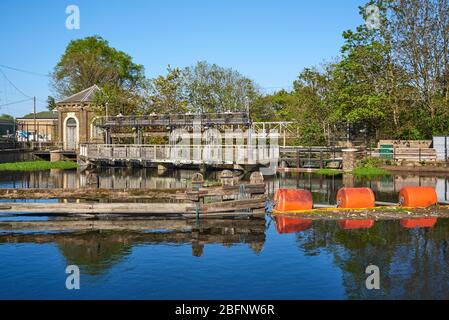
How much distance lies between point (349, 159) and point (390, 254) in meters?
25.3

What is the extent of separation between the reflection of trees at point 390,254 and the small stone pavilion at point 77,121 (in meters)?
43.1

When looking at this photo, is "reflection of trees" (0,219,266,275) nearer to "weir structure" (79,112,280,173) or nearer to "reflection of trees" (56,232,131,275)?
"reflection of trees" (56,232,131,275)

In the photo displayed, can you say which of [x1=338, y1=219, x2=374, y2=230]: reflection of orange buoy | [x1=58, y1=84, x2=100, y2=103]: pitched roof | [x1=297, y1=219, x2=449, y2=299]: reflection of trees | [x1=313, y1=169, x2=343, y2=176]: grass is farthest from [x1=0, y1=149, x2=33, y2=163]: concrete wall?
[x1=338, y1=219, x2=374, y2=230]: reflection of orange buoy

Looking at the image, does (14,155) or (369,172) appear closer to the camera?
A: (369,172)

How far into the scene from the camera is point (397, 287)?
1087 cm

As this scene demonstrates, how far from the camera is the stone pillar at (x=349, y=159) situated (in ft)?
125

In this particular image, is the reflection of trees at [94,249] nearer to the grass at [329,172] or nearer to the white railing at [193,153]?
the white railing at [193,153]

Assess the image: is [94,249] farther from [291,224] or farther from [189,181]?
[189,181]

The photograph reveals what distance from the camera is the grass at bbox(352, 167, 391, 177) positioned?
120ft

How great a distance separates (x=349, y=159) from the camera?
1506 inches

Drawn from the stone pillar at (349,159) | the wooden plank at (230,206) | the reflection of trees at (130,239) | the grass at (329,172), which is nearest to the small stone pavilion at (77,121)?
the grass at (329,172)

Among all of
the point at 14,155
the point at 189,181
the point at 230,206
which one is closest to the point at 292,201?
the point at 230,206
